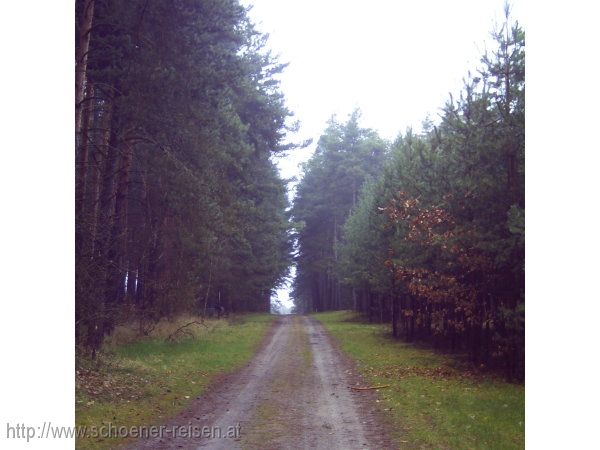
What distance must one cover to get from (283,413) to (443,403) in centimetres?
325

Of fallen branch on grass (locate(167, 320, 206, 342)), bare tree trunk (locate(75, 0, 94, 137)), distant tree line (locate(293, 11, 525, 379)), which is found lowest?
fallen branch on grass (locate(167, 320, 206, 342))

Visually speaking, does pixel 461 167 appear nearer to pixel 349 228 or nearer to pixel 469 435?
pixel 469 435

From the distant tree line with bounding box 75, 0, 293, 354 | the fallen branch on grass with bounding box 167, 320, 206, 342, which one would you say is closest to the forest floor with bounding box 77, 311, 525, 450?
the fallen branch on grass with bounding box 167, 320, 206, 342

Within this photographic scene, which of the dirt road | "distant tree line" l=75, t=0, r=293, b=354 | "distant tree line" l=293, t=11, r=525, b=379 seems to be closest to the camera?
the dirt road

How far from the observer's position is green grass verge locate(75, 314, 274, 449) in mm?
9211

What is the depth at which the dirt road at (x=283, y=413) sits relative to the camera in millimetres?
8047

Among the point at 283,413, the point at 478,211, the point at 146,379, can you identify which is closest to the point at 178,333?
the point at 146,379

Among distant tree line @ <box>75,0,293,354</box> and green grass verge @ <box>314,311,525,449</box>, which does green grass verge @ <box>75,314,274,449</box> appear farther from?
green grass verge @ <box>314,311,525,449</box>

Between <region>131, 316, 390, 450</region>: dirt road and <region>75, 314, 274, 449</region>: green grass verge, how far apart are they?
54 cm

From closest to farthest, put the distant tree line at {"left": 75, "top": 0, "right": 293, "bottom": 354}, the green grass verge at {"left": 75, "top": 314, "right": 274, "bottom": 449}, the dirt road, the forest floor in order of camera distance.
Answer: the dirt road < the forest floor < the green grass verge at {"left": 75, "top": 314, "right": 274, "bottom": 449} < the distant tree line at {"left": 75, "top": 0, "right": 293, "bottom": 354}

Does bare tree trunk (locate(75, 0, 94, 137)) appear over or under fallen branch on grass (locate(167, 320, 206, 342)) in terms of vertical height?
over

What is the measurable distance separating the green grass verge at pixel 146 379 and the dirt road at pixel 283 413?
54 cm
